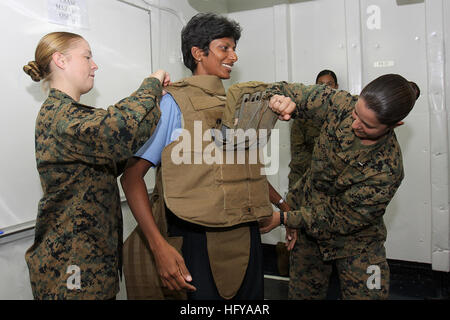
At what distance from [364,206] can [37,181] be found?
4.48 ft

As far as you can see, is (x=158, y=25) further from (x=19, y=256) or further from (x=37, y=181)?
→ (x=19, y=256)

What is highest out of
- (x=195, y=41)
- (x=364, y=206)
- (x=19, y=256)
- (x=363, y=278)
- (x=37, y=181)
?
(x=195, y=41)

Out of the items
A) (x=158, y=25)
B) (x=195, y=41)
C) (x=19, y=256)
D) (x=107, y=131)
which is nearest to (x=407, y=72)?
(x=158, y=25)

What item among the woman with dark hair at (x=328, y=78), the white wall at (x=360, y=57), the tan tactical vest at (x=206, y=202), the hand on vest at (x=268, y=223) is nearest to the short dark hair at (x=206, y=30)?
the tan tactical vest at (x=206, y=202)

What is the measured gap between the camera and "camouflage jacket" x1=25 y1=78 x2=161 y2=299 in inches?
36.5

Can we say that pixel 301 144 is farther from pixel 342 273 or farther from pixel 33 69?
pixel 33 69

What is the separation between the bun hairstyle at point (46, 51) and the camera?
1066mm

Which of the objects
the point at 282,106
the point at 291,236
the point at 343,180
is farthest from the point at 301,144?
the point at 282,106

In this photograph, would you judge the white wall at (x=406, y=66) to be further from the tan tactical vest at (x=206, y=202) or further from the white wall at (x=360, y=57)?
the tan tactical vest at (x=206, y=202)

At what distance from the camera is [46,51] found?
1.07 meters

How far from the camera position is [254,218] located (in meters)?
1.19

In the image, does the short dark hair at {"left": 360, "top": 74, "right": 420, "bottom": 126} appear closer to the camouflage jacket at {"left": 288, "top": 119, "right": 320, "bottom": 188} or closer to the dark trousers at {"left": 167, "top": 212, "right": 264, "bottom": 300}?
the dark trousers at {"left": 167, "top": 212, "right": 264, "bottom": 300}

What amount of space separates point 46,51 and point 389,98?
1144 millimetres

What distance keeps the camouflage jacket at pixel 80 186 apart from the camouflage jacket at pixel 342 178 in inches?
24.5
